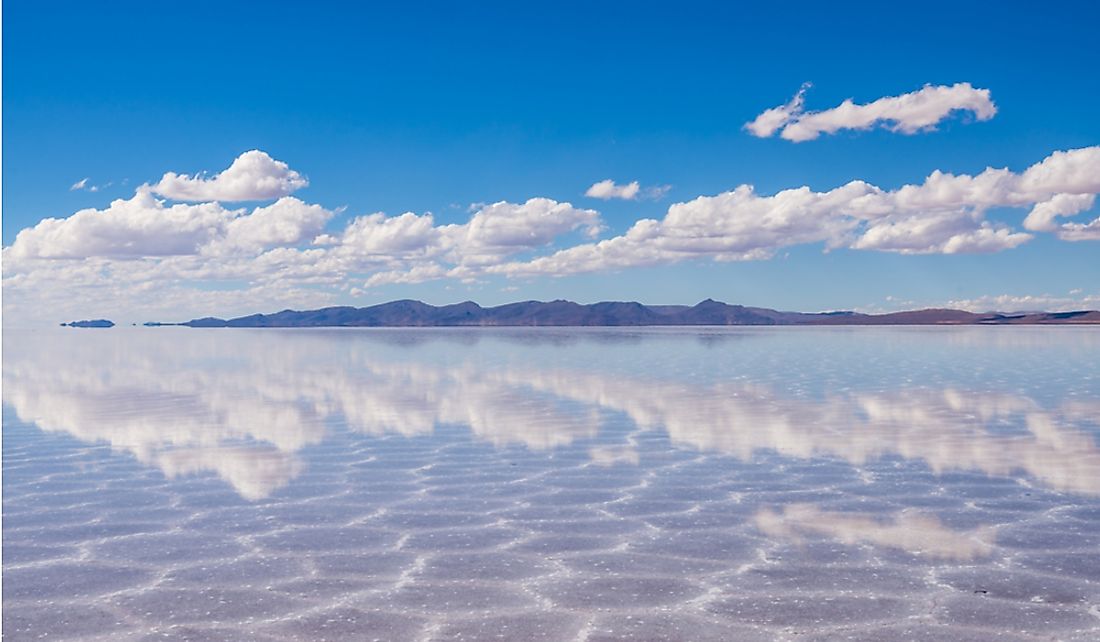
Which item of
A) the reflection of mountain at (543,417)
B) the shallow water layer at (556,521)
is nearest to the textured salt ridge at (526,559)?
the shallow water layer at (556,521)

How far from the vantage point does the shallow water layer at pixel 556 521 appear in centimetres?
727

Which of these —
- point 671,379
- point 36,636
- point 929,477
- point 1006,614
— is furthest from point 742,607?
point 671,379

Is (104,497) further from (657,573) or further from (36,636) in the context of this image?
(657,573)

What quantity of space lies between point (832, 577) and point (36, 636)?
618cm

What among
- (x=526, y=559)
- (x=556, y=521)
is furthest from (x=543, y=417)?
(x=526, y=559)

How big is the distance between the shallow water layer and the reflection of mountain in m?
0.13

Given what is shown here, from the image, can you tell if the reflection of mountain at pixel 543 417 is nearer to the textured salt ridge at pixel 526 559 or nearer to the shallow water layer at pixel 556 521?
the shallow water layer at pixel 556 521

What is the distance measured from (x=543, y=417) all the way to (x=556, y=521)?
373 inches

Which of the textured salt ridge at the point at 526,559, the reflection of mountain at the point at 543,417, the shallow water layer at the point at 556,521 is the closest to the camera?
the textured salt ridge at the point at 526,559

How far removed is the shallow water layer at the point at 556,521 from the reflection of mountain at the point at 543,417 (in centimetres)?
13

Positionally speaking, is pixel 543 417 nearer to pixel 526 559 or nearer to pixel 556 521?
pixel 556 521

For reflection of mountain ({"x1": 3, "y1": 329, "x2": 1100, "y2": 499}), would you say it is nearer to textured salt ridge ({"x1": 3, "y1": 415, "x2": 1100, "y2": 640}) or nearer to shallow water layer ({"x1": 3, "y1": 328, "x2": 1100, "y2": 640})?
shallow water layer ({"x1": 3, "y1": 328, "x2": 1100, "y2": 640})

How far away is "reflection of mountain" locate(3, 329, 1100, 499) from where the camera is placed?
14.6 m

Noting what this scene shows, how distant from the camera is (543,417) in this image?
1995 cm
